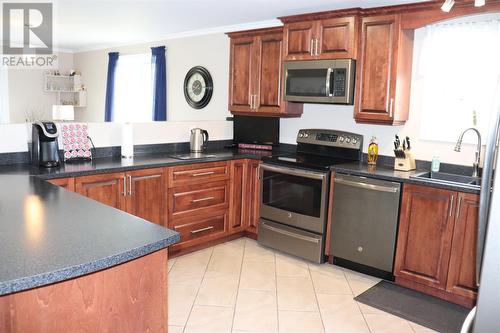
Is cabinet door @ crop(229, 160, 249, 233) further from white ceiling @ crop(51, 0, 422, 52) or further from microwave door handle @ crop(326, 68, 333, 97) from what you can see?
white ceiling @ crop(51, 0, 422, 52)

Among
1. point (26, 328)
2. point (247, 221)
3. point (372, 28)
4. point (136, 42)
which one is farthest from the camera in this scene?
point (136, 42)

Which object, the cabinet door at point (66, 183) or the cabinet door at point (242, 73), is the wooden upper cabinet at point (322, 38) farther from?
Answer: the cabinet door at point (66, 183)

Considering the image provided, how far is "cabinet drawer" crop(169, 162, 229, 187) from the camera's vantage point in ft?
12.0

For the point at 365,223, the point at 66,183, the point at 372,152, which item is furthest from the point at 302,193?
the point at 66,183

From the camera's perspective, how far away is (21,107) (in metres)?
7.78

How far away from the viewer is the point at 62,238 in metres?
1.52

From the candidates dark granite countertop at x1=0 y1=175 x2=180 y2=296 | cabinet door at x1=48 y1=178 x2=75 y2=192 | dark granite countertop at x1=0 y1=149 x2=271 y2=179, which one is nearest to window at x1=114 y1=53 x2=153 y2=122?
dark granite countertop at x1=0 y1=149 x2=271 y2=179

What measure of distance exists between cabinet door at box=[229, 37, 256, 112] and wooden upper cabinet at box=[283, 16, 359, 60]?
20.8 inches

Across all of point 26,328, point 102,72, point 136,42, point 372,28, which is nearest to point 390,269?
point 372,28

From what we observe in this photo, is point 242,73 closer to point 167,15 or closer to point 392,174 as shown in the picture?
point 167,15

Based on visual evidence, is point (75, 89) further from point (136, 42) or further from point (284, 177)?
point (284, 177)

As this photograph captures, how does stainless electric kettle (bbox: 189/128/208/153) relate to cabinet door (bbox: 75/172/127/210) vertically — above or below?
above

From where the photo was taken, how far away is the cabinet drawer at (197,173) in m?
3.66

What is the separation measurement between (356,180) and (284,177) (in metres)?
0.70
